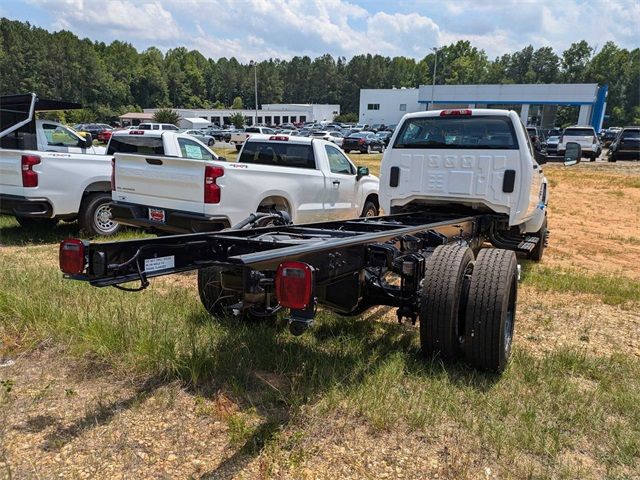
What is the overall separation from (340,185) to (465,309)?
5462mm

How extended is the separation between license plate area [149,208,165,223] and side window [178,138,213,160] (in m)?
2.12

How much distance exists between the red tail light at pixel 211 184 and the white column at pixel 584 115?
216 ft

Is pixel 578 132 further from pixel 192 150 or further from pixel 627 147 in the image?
pixel 192 150

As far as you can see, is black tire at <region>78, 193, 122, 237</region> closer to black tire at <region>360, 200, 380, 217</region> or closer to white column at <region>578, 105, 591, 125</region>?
black tire at <region>360, 200, 380, 217</region>

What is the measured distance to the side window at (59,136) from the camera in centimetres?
1012

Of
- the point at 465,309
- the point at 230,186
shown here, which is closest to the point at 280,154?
the point at 230,186

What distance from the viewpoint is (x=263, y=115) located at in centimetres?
10138

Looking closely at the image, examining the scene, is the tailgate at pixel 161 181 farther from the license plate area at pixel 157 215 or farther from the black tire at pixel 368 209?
the black tire at pixel 368 209

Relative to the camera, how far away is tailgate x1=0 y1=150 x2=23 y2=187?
309 inches

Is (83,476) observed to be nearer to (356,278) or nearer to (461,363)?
(356,278)

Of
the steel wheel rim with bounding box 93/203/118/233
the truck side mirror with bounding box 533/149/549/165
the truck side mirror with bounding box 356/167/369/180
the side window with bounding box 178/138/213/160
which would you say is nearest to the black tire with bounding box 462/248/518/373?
the truck side mirror with bounding box 533/149/549/165

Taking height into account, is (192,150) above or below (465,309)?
above

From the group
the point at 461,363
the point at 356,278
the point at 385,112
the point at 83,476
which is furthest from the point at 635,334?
the point at 385,112

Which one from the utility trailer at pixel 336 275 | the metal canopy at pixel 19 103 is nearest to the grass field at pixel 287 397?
the utility trailer at pixel 336 275
